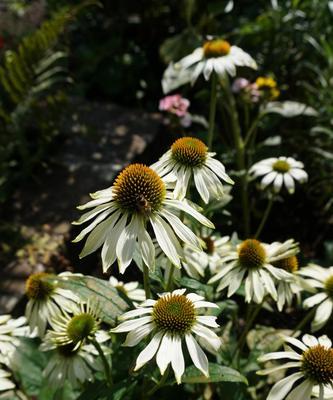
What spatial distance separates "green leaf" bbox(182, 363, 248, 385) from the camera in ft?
3.59

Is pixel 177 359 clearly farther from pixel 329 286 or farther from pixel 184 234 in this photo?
pixel 329 286

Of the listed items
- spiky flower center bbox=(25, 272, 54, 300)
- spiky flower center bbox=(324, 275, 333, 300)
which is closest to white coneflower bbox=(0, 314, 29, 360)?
spiky flower center bbox=(25, 272, 54, 300)

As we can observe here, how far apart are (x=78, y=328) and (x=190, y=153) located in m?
0.50

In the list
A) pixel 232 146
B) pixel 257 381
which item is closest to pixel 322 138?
pixel 232 146

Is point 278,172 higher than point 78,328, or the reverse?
point 278,172

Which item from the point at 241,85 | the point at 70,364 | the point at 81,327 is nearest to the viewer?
the point at 81,327

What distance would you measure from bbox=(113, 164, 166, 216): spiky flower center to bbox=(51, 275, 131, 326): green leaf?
23 cm

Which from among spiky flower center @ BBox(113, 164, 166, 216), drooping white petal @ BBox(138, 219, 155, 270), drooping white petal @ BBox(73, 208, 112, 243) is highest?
spiky flower center @ BBox(113, 164, 166, 216)

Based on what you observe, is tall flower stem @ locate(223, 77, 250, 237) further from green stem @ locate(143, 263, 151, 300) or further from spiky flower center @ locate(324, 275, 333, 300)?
green stem @ locate(143, 263, 151, 300)

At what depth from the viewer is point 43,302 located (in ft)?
4.53

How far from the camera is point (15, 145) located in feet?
9.07

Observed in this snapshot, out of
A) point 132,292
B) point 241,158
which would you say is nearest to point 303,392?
point 132,292

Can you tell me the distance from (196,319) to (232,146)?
1.85m

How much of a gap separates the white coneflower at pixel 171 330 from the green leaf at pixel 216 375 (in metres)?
0.14
